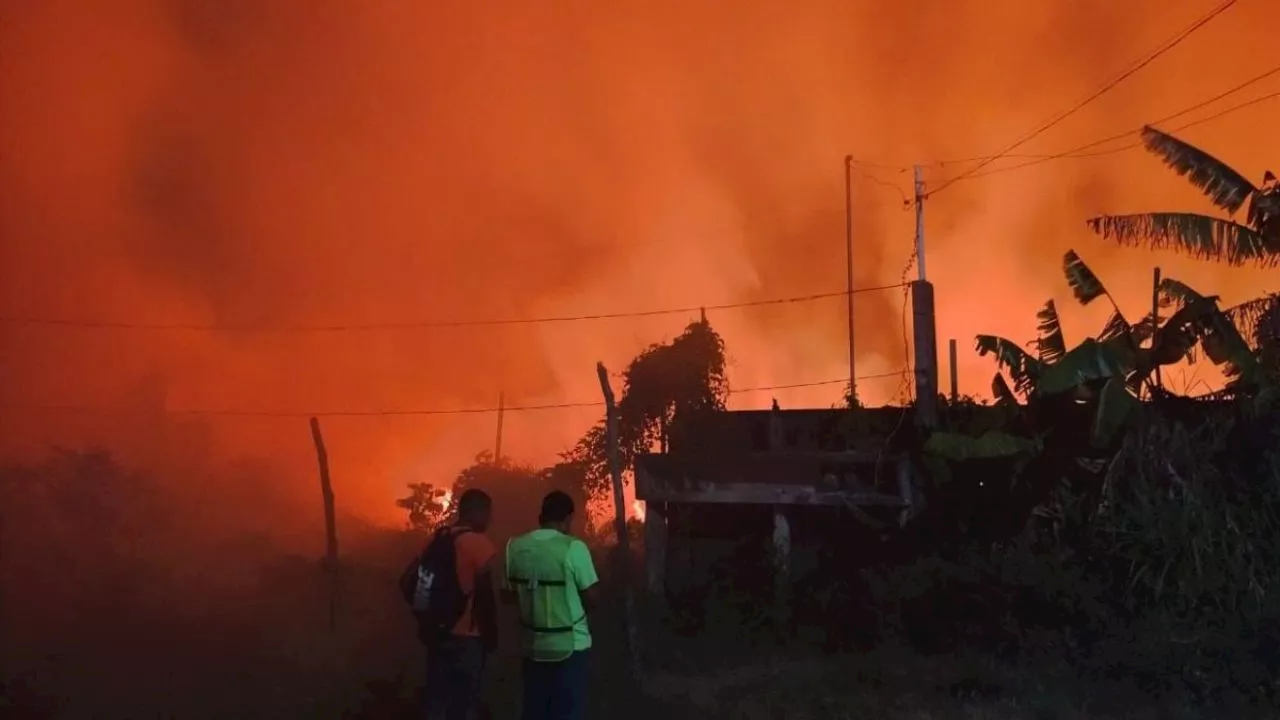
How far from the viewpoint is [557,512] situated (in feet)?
15.8

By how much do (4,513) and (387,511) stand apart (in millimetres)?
11767

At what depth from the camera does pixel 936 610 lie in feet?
29.5

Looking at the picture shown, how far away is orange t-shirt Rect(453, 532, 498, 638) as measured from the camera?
200 inches

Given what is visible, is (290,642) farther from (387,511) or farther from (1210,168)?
(387,511)

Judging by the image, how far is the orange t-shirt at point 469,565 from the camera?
5.07 metres

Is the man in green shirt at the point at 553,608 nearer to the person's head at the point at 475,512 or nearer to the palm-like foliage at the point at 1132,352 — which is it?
the person's head at the point at 475,512

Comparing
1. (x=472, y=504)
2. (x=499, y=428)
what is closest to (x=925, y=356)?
(x=472, y=504)

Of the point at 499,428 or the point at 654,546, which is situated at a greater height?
the point at 499,428

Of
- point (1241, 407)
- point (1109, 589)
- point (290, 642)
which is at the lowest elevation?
point (290, 642)

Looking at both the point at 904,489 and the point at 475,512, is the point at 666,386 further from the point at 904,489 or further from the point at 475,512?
the point at 475,512

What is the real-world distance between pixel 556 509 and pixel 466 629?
34.1 inches

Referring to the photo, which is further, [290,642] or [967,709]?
[290,642]

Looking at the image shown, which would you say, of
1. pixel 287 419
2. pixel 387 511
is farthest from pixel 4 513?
pixel 387 511

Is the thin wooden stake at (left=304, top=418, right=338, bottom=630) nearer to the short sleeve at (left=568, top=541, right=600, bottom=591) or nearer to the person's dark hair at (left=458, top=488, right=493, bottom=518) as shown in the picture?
the person's dark hair at (left=458, top=488, right=493, bottom=518)
